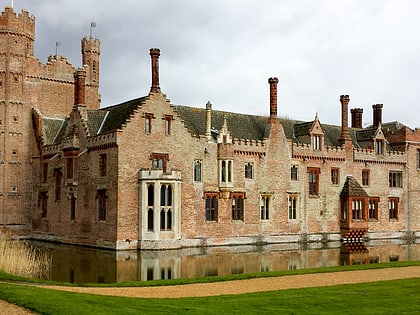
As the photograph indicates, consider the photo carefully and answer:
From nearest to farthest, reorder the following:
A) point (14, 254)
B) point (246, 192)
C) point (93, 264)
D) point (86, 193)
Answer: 1. point (14, 254)
2. point (93, 264)
3. point (86, 193)
4. point (246, 192)

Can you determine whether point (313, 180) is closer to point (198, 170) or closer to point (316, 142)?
point (316, 142)

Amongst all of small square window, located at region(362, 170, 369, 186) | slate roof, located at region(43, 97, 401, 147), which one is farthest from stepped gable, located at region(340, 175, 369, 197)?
slate roof, located at region(43, 97, 401, 147)

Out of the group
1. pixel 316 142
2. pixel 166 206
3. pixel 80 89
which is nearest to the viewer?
pixel 166 206

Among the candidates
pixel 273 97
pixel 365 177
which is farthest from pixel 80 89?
pixel 365 177

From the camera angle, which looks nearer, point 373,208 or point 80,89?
point 80,89

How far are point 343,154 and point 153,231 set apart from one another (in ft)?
59.6

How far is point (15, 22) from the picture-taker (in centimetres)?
4459

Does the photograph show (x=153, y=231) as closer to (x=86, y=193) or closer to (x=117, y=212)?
(x=117, y=212)

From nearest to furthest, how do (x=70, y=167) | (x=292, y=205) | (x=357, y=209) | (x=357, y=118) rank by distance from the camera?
1. (x=70, y=167)
2. (x=292, y=205)
3. (x=357, y=209)
4. (x=357, y=118)

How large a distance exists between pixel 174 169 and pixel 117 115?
538cm

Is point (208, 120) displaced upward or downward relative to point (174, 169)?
upward

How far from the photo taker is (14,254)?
73.7 feet

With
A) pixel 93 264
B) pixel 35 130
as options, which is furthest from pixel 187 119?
pixel 93 264

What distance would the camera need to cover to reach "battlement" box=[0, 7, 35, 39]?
44219mm
